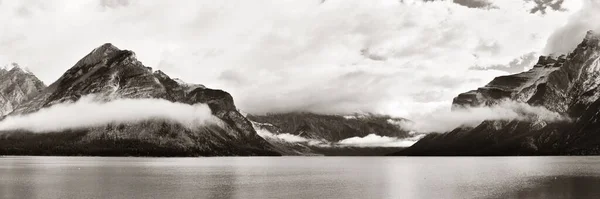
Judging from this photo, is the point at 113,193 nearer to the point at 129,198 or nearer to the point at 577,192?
the point at 129,198

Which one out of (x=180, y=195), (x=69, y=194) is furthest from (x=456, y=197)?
(x=69, y=194)

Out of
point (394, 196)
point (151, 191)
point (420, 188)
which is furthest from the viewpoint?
point (420, 188)

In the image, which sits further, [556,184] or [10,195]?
[556,184]

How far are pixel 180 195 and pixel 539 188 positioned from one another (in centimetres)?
8235

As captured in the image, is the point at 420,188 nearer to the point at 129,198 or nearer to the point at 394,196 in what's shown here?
the point at 394,196

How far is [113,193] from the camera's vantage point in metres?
112

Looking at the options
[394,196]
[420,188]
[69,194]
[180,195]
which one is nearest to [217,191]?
[180,195]

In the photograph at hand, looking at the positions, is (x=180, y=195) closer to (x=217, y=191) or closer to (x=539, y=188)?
(x=217, y=191)

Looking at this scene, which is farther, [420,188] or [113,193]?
[420,188]

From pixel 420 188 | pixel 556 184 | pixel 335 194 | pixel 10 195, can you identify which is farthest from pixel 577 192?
pixel 10 195

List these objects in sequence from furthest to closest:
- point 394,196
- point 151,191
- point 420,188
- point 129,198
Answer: point 420,188, point 151,191, point 394,196, point 129,198

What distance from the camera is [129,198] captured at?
336 ft

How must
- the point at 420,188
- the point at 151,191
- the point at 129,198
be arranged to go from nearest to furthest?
the point at 129,198 < the point at 151,191 < the point at 420,188

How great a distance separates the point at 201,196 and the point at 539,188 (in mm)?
78057
